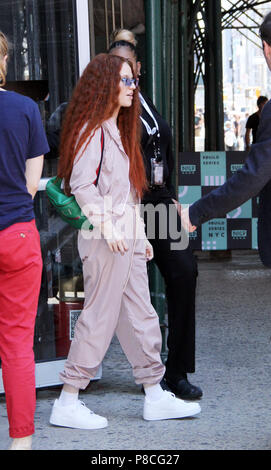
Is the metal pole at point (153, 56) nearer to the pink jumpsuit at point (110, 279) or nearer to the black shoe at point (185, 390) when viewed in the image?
the pink jumpsuit at point (110, 279)

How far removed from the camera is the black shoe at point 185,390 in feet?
13.2

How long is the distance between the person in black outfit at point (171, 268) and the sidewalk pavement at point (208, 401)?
0.19 m

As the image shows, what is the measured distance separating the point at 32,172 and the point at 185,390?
1.52 metres

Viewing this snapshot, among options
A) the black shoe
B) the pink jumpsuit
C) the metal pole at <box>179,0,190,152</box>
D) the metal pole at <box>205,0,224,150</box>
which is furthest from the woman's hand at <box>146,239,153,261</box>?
the metal pole at <box>205,0,224,150</box>

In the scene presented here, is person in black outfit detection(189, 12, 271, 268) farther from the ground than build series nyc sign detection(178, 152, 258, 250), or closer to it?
farther from the ground

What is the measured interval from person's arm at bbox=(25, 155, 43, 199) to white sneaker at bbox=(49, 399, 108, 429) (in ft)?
3.54

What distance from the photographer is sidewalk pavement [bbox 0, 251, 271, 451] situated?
3.42 m

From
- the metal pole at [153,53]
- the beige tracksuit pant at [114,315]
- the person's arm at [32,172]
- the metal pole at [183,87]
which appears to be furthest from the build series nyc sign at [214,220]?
the person's arm at [32,172]

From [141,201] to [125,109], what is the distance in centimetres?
48

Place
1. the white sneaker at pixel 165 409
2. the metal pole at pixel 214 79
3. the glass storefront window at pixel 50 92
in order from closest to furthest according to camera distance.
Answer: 1. the white sneaker at pixel 165 409
2. the glass storefront window at pixel 50 92
3. the metal pole at pixel 214 79

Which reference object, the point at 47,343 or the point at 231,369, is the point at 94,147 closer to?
the point at 47,343

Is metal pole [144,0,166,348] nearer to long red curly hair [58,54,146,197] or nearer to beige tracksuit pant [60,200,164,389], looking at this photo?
long red curly hair [58,54,146,197]

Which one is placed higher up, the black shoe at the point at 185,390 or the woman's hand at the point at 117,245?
the woman's hand at the point at 117,245

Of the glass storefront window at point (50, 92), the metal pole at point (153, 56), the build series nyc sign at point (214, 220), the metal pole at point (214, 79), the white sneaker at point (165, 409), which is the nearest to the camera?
the white sneaker at point (165, 409)
